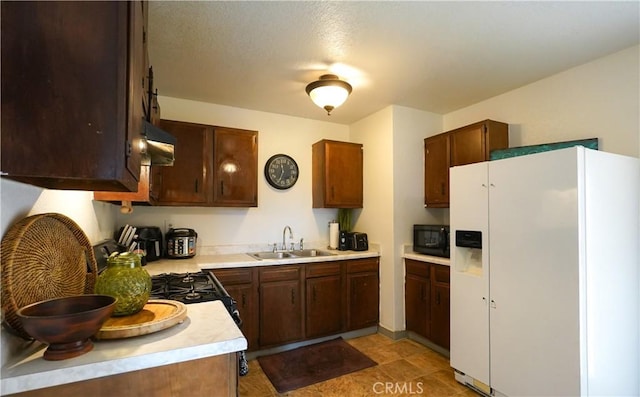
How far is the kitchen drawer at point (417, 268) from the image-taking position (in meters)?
3.15

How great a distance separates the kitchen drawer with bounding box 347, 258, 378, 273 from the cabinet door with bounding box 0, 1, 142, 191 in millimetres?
2901

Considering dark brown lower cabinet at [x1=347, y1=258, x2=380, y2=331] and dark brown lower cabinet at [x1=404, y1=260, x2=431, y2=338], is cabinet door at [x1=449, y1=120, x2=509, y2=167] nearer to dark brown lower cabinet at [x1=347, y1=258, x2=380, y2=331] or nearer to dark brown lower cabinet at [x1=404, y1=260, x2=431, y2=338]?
dark brown lower cabinet at [x1=404, y1=260, x2=431, y2=338]

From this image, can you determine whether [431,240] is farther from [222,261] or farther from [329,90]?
[222,261]

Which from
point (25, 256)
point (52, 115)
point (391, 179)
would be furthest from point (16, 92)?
point (391, 179)

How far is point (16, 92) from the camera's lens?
2.54 feet

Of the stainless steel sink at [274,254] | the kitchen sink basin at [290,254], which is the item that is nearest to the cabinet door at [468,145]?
the kitchen sink basin at [290,254]

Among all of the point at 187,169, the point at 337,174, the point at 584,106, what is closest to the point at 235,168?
the point at 187,169

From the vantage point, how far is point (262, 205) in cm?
371

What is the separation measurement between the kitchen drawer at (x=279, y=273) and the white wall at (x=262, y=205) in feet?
2.11

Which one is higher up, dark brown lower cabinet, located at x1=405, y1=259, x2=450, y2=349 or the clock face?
the clock face

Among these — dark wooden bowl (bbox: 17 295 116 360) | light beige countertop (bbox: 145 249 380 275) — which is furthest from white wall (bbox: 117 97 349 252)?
dark wooden bowl (bbox: 17 295 116 360)

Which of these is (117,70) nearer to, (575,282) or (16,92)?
(16,92)

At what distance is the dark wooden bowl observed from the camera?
78 cm

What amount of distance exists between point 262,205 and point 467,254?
7.38ft
